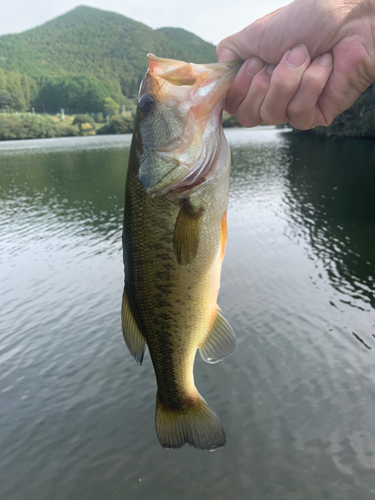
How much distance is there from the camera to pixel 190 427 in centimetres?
280

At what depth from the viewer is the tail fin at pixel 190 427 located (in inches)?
107

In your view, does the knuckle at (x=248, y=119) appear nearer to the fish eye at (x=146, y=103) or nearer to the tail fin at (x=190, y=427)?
the fish eye at (x=146, y=103)

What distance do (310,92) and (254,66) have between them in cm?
44

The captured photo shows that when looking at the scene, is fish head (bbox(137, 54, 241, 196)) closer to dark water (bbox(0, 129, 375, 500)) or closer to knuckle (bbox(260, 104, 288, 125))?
knuckle (bbox(260, 104, 288, 125))

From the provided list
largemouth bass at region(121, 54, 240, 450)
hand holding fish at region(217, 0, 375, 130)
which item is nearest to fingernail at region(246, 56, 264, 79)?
hand holding fish at region(217, 0, 375, 130)

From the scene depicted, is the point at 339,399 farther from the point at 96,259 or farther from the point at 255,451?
the point at 96,259

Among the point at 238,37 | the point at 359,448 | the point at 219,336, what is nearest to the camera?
the point at 238,37

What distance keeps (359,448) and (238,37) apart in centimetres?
823

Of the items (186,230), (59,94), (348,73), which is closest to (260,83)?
(348,73)

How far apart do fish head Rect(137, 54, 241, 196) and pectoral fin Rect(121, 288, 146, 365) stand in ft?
3.04

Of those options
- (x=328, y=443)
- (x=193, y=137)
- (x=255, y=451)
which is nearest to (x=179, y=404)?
(x=193, y=137)

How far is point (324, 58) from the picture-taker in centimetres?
232

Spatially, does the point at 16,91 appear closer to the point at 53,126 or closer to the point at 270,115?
the point at 53,126

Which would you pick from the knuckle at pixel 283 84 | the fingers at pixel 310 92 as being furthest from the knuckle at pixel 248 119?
the knuckle at pixel 283 84
